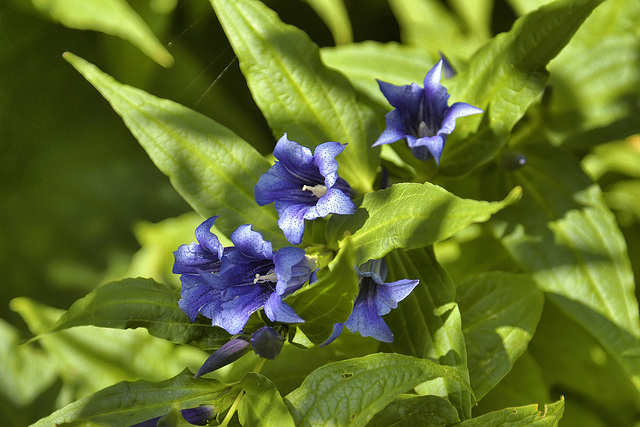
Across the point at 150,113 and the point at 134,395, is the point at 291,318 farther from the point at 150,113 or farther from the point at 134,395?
the point at 150,113

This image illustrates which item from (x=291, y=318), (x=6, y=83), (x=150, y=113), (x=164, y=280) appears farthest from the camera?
(x=164, y=280)

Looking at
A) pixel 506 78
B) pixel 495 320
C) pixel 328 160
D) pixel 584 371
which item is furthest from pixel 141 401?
pixel 584 371

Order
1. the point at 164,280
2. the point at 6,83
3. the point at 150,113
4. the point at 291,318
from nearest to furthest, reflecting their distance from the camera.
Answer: the point at 291,318, the point at 150,113, the point at 6,83, the point at 164,280

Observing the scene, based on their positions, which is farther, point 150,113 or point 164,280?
point 164,280

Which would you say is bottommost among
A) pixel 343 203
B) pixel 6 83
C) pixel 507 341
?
pixel 507 341

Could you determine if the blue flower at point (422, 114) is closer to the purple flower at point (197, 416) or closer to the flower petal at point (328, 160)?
the flower petal at point (328, 160)

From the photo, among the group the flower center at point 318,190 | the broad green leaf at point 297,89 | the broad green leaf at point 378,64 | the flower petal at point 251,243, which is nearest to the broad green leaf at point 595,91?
the broad green leaf at point 378,64

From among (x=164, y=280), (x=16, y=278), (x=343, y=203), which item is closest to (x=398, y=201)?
(x=343, y=203)

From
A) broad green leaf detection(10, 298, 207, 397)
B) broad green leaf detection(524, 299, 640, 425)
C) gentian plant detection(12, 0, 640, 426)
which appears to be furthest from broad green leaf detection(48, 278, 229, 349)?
broad green leaf detection(524, 299, 640, 425)
